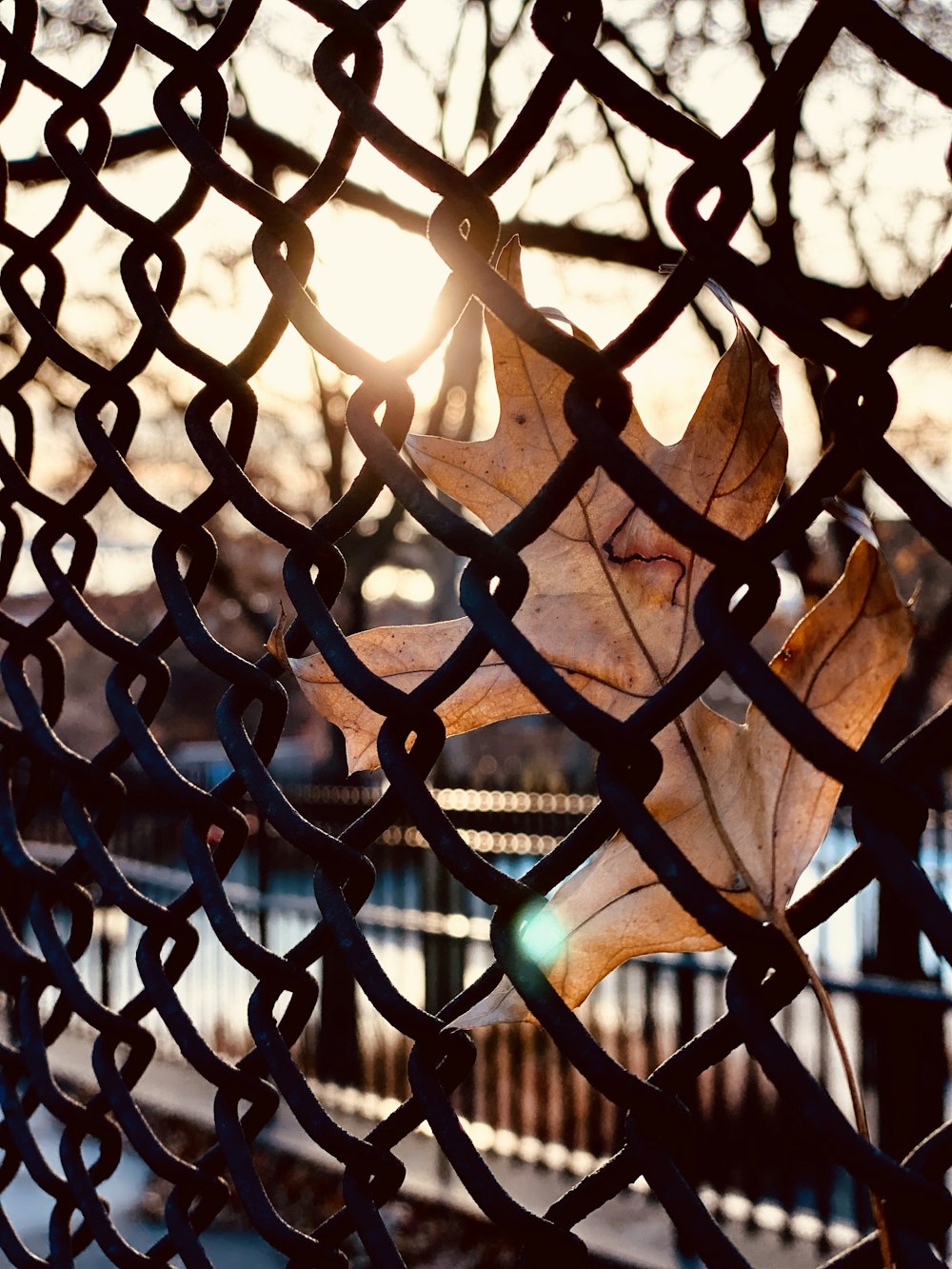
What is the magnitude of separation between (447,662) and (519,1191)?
4603mm

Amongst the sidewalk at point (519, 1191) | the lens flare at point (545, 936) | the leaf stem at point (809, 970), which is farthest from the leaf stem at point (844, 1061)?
the sidewalk at point (519, 1191)

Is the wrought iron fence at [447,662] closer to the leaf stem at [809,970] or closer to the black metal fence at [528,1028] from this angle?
the leaf stem at [809,970]

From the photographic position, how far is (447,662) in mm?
622

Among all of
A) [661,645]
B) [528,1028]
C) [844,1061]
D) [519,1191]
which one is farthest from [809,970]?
[528,1028]

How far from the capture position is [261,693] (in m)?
0.77

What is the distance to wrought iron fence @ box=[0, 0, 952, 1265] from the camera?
0.47 m

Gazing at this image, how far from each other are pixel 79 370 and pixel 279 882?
7.50 metres

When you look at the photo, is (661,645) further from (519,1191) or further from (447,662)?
(519,1191)

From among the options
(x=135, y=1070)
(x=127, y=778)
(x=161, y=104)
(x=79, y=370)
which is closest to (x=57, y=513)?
(x=79, y=370)

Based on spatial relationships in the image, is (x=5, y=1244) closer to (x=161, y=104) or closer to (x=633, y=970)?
(x=161, y=104)

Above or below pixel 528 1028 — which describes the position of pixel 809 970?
below

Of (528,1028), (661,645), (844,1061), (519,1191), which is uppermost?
(528,1028)

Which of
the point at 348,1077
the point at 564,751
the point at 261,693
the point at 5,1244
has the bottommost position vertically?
the point at 5,1244

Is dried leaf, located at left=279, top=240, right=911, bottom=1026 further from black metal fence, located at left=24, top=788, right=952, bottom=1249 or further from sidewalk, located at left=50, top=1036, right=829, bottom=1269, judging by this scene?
black metal fence, located at left=24, top=788, right=952, bottom=1249
